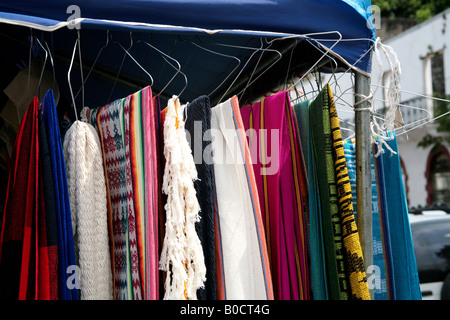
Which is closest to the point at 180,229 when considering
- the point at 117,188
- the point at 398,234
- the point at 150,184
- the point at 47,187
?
the point at 150,184

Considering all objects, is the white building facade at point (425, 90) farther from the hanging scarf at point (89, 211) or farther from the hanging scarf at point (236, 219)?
the hanging scarf at point (89, 211)

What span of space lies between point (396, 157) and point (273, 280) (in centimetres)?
91

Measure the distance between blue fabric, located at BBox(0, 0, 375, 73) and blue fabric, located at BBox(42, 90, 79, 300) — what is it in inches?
11.6

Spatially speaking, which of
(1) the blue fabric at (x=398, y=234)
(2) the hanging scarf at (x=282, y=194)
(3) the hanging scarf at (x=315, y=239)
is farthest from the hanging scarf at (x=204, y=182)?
(1) the blue fabric at (x=398, y=234)

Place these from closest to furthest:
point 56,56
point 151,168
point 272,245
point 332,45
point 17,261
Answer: point 17,261 → point 151,168 → point 272,245 → point 332,45 → point 56,56

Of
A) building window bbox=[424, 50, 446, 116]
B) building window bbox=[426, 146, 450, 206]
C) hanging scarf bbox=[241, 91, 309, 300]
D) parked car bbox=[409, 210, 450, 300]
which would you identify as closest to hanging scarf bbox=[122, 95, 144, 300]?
hanging scarf bbox=[241, 91, 309, 300]

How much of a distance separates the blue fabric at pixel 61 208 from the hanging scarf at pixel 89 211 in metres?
0.06

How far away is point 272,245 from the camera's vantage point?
172cm

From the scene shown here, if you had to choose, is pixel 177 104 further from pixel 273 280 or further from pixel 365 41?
pixel 365 41

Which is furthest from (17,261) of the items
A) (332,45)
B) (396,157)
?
A: (396,157)

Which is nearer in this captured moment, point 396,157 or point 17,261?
point 17,261

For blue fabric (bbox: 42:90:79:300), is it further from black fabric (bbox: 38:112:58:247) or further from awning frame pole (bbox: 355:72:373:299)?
awning frame pole (bbox: 355:72:373:299)

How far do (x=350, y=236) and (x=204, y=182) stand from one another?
0.53 meters
